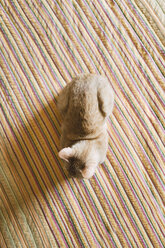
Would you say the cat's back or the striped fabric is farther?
the striped fabric

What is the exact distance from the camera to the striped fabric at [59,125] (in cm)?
112

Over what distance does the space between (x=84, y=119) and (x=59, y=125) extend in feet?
1.02

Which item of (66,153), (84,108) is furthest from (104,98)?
(66,153)

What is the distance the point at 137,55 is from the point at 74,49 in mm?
328

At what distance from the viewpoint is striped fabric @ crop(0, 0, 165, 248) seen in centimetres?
112

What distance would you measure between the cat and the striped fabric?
22 centimetres

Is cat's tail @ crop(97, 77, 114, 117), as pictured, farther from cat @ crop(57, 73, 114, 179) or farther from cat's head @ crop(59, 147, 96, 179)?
cat's head @ crop(59, 147, 96, 179)

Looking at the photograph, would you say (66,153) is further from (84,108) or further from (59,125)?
(59,125)

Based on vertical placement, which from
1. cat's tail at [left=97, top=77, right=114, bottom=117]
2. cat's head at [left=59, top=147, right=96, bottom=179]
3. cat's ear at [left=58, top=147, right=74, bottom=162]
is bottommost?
cat's head at [left=59, top=147, right=96, bottom=179]

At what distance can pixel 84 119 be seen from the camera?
34.6 inches

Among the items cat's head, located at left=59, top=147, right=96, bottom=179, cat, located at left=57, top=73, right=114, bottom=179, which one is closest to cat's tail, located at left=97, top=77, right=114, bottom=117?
cat, located at left=57, top=73, right=114, bottom=179

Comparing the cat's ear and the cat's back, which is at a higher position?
the cat's back

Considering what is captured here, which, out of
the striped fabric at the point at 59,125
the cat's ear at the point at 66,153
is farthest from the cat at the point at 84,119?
the striped fabric at the point at 59,125

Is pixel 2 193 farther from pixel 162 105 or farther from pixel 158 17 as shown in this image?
pixel 158 17
